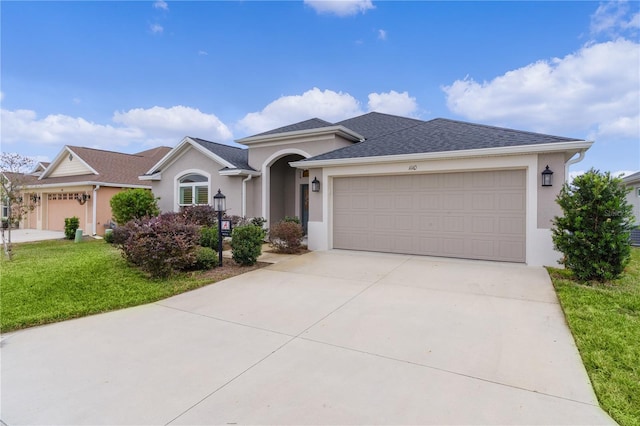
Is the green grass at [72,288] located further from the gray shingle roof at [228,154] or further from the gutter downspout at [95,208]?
the gutter downspout at [95,208]

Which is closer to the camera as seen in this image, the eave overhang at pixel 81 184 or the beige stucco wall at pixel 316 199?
the beige stucco wall at pixel 316 199

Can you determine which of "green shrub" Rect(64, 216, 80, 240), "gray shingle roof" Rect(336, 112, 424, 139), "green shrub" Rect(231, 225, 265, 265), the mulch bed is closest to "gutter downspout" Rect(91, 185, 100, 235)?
"green shrub" Rect(64, 216, 80, 240)

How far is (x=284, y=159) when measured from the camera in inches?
579

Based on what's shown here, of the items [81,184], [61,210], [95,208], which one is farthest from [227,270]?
[61,210]

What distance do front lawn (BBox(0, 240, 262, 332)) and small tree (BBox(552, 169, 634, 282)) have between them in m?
7.16

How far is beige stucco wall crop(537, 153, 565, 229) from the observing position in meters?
7.50

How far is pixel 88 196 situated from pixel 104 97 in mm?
5520

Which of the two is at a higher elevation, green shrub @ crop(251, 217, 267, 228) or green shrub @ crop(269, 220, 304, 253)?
green shrub @ crop(251, 217, 267, 228)

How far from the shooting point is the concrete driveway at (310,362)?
2579 mm

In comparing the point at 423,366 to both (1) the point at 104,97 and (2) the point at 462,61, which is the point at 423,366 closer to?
(2) the point at 462,61

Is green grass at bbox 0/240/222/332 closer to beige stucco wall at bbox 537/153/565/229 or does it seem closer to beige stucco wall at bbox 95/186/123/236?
beige stucco wall at bbox 537/153/565/229

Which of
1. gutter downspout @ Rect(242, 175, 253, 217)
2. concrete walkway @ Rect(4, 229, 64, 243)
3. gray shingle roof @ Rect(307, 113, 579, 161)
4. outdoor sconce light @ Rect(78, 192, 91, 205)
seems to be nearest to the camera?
gray shingle roof @ Rect(307, 113, 579, 161)

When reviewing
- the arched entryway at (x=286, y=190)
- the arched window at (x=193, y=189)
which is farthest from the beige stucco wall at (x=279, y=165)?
the arched window at (x=193, y=189)

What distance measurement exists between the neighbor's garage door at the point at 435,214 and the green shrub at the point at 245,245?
318cm
